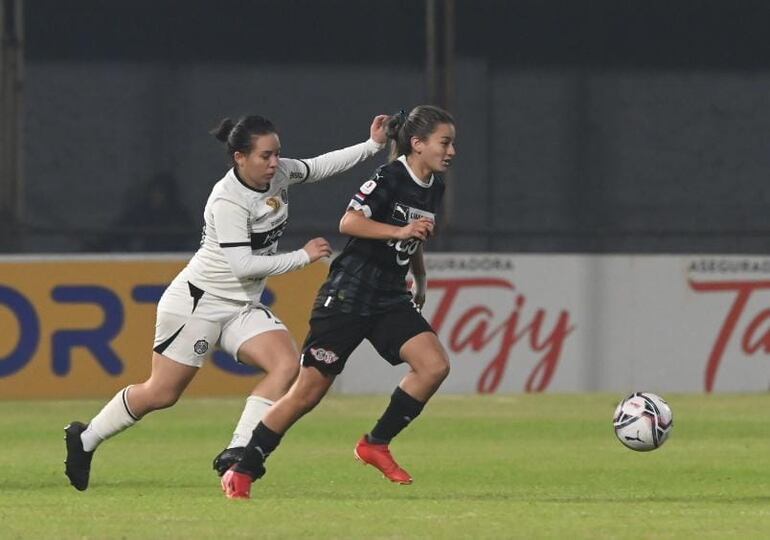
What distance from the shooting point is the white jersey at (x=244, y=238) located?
8094 millimetres

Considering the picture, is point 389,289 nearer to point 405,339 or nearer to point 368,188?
point 405,339

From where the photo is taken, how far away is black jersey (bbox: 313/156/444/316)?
8.18 meters

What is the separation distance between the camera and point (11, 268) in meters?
14.9

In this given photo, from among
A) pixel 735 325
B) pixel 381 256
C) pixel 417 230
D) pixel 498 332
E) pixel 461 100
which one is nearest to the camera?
pixel 417 230

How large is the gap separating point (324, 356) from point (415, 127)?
0.99 meters

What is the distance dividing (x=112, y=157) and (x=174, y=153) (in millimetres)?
537

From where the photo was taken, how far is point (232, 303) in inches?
331

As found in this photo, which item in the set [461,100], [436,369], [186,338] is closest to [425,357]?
[436,369]

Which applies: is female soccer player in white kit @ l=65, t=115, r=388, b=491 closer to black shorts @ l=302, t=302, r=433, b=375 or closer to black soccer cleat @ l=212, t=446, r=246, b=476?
black soccer cleat @ l=212, t=446, r=246, b=476

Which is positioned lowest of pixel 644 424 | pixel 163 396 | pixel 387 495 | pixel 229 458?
pixel 387 495

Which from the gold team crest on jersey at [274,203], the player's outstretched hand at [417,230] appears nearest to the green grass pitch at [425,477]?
the player's outstretched hand at [417,230]

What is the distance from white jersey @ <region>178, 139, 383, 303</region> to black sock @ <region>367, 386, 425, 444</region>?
72 centimetres

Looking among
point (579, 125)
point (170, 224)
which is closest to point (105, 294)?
point (170, 224)

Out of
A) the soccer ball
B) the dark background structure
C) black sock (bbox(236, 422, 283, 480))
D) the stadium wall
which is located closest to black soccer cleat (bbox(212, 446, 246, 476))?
black sock (bbox(236, 422, 283, 480))
